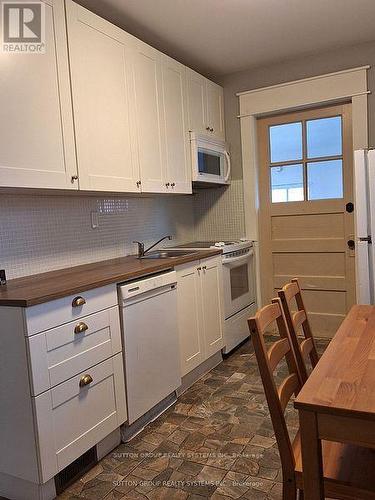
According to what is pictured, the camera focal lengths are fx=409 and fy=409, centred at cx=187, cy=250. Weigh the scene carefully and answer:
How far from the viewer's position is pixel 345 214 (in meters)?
3.50

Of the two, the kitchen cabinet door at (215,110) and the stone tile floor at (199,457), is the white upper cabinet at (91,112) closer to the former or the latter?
the kitchen cabinet door at (215,110)

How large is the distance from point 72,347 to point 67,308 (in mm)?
177

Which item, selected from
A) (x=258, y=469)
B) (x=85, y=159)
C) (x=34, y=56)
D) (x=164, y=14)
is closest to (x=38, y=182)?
(x=85, y=159)

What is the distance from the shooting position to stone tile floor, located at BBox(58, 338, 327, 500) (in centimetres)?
175

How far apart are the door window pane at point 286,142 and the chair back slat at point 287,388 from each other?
2616mm

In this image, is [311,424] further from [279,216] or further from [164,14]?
[279,216]

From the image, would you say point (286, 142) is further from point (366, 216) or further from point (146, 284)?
point (146, 284)

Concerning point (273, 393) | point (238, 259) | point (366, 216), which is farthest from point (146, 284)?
point (366, 216)

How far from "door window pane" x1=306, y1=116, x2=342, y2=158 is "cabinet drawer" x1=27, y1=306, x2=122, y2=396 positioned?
2407 millimetres

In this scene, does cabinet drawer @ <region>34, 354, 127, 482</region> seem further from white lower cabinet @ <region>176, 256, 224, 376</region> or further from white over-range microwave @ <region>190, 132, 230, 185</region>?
white over-range microwave @ <region>190, 132, 230, 185</region>

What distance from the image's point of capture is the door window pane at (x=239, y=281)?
11.1 ft

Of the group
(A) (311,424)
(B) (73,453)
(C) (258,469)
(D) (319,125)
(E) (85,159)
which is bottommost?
(C) (258,469)

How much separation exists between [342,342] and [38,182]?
1505mm

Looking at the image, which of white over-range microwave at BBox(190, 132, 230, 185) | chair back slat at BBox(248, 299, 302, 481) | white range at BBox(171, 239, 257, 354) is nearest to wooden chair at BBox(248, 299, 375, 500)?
chair back slat at BBox(248, 299, 302, 481)
